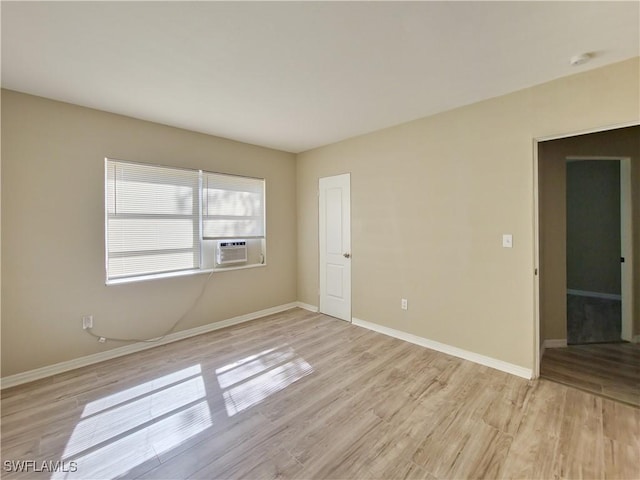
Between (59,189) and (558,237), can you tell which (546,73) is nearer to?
(558,237)

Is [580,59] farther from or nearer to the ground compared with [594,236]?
farther from the ground

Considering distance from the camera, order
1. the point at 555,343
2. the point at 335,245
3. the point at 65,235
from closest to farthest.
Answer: the point at 65,235 → the point at 555,343 → the point at 335,245

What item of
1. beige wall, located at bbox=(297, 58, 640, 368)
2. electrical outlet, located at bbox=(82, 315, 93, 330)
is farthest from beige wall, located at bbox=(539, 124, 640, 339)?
electrical outlet, located at bbox=(82, 315, 93, 330)

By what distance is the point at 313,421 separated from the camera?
2.05 m

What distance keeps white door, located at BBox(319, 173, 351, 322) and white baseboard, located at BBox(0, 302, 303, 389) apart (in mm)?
1237

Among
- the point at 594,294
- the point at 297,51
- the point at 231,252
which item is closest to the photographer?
the point at 297,51

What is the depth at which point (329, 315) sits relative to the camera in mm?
4461

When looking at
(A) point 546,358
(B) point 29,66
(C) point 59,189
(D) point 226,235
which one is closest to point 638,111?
(A) point 546,358

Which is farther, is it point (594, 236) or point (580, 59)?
point (594, 236)

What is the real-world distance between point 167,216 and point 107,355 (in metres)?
1.69

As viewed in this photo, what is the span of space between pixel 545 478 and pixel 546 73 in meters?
2.95

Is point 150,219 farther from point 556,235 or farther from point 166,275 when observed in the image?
point 556,235

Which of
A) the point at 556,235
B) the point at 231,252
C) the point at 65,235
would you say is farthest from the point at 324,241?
the point at 65,235

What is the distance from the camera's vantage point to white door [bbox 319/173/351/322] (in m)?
4.17
